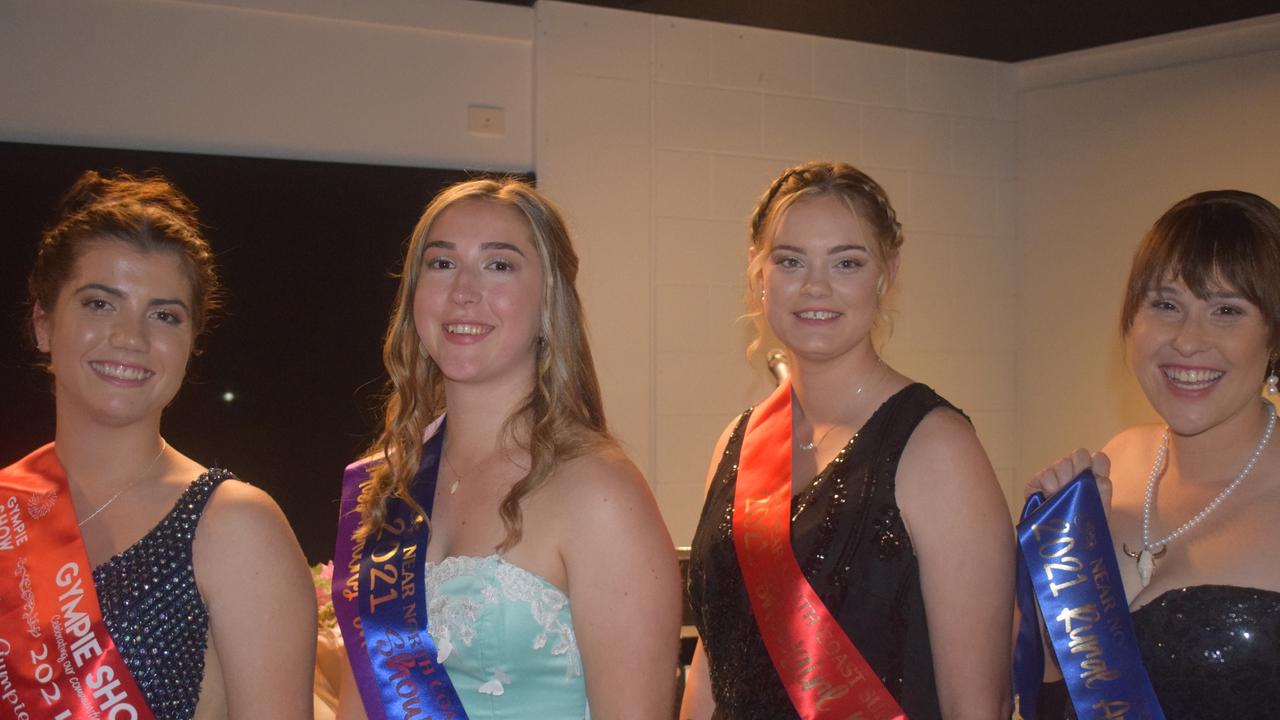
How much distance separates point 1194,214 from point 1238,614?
58cm

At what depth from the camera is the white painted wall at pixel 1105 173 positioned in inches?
157

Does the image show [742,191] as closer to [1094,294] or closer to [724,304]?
[724,304]

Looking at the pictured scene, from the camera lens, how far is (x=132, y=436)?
1.57 metres

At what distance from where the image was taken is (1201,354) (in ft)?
5.21

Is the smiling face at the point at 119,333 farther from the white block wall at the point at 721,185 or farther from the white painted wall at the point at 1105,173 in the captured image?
the white painted wall at the point at 1105,173

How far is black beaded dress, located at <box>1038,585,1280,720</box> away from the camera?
4.83 ft

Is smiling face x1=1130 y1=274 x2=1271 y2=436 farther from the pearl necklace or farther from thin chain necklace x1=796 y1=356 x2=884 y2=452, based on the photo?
thin chain necklace x1=796 y1=356 x2=884 y2=452

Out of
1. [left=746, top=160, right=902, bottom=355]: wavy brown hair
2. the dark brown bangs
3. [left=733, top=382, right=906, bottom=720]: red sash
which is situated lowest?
[left=733, top=382, right=906, bottom=720]: red sash

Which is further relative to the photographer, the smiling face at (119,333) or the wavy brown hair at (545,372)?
the wavy brown hair at (545,372)

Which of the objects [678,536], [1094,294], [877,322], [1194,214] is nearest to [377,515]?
[877,322]

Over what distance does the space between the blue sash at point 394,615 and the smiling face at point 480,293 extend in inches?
9.1

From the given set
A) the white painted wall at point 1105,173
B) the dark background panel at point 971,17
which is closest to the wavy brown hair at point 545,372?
the dark background panel at point 971,17

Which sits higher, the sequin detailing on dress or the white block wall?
the white block wall

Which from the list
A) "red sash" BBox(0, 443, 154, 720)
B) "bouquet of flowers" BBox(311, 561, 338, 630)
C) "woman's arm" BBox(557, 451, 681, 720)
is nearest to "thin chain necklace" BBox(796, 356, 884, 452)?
"woman's arm" BBox(557, 451, 681, 720)
